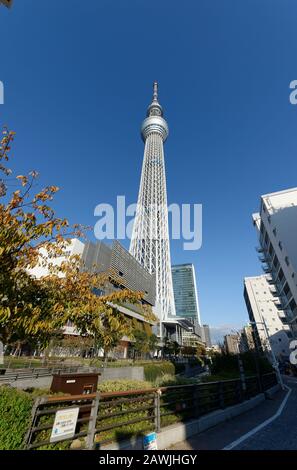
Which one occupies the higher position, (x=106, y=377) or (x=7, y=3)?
(x=7, y=3)

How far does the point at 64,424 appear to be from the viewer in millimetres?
4180

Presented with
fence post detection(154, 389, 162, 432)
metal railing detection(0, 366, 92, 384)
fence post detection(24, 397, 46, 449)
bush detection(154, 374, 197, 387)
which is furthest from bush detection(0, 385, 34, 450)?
metal railing detection(0, 366, 92, 384)

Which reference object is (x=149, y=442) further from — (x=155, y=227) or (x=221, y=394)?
(x=155, y=227)

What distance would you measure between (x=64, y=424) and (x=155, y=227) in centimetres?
8509

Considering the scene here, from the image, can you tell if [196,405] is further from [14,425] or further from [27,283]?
[27,283]

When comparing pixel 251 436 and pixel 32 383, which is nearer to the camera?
pixel 251 436

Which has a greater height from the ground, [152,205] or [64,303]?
[152,205]

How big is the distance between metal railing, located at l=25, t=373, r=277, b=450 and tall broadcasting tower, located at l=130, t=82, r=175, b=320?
62772 millimetres

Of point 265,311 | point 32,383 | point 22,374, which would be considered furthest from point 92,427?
point 265,311

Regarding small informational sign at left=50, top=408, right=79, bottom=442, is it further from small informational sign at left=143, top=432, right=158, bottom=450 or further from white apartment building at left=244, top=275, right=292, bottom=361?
white apartment building at left=244, top=275, right=292, bottom=361

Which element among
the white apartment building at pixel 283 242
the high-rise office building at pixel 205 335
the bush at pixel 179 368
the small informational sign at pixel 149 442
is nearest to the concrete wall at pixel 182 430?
the small informational sign at pixel 149 442

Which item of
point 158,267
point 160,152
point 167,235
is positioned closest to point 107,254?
point 158,267
